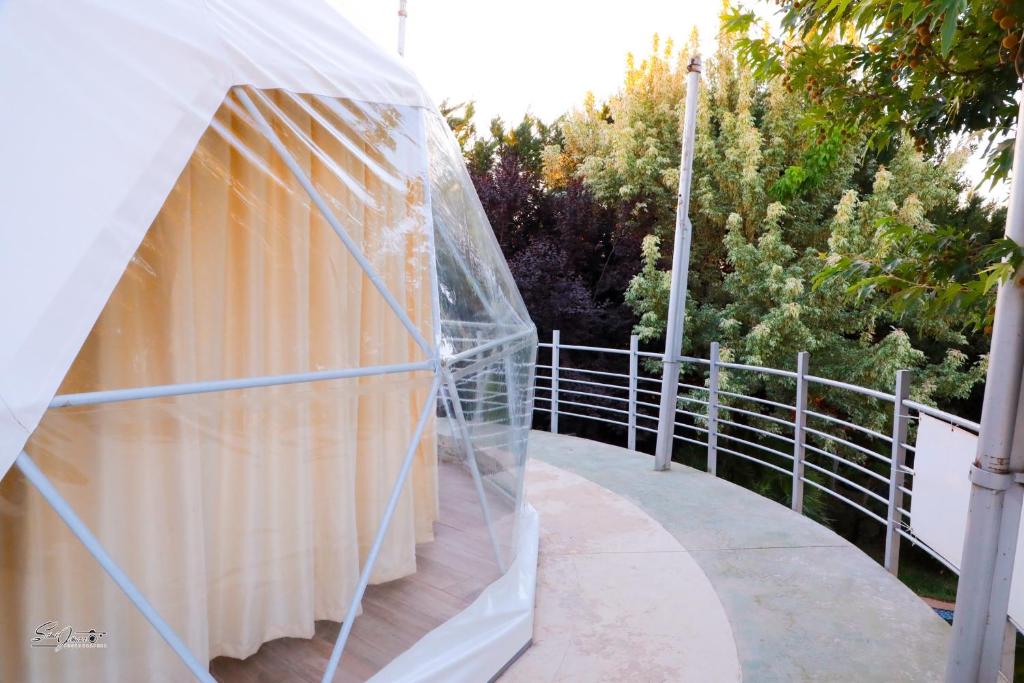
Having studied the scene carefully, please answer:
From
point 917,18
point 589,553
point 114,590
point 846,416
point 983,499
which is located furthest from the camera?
point 846,416

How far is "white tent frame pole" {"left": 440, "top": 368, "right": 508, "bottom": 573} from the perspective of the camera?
8.21 feet

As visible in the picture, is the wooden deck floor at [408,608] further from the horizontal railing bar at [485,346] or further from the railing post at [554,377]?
the railing post at [554,377]

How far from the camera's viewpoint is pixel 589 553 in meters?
3.86

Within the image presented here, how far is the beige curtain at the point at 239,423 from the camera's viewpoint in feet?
5.40

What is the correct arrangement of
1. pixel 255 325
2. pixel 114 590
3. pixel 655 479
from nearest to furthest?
pixel 114 590, pixel 255 325, pixel 655 479

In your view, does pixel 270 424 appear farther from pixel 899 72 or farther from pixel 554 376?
pixel 554 376

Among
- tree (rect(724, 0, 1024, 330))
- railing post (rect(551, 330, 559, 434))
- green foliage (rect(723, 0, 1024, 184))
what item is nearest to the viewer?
Result: tree (rect(724, 0, 1024, 330))

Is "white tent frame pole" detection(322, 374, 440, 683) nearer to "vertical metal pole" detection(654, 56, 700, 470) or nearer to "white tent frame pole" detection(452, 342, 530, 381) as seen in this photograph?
"white tent frame pole" detection(452, 342, 530, 381)

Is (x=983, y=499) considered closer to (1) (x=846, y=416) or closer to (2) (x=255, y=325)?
(2) (x=255, y=325)

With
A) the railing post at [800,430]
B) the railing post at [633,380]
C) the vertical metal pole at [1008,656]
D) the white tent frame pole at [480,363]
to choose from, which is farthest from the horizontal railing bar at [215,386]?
the railing post at [633,380]

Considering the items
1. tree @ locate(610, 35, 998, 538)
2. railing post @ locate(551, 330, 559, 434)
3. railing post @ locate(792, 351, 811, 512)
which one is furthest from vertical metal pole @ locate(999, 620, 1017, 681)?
tree @ locate(610, 35, 998, 538)

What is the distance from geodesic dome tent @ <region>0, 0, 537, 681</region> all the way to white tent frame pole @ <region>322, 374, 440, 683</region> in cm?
1

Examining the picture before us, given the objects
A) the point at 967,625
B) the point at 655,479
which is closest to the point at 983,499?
the point at 967,625

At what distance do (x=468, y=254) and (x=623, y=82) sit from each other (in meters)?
9.84
